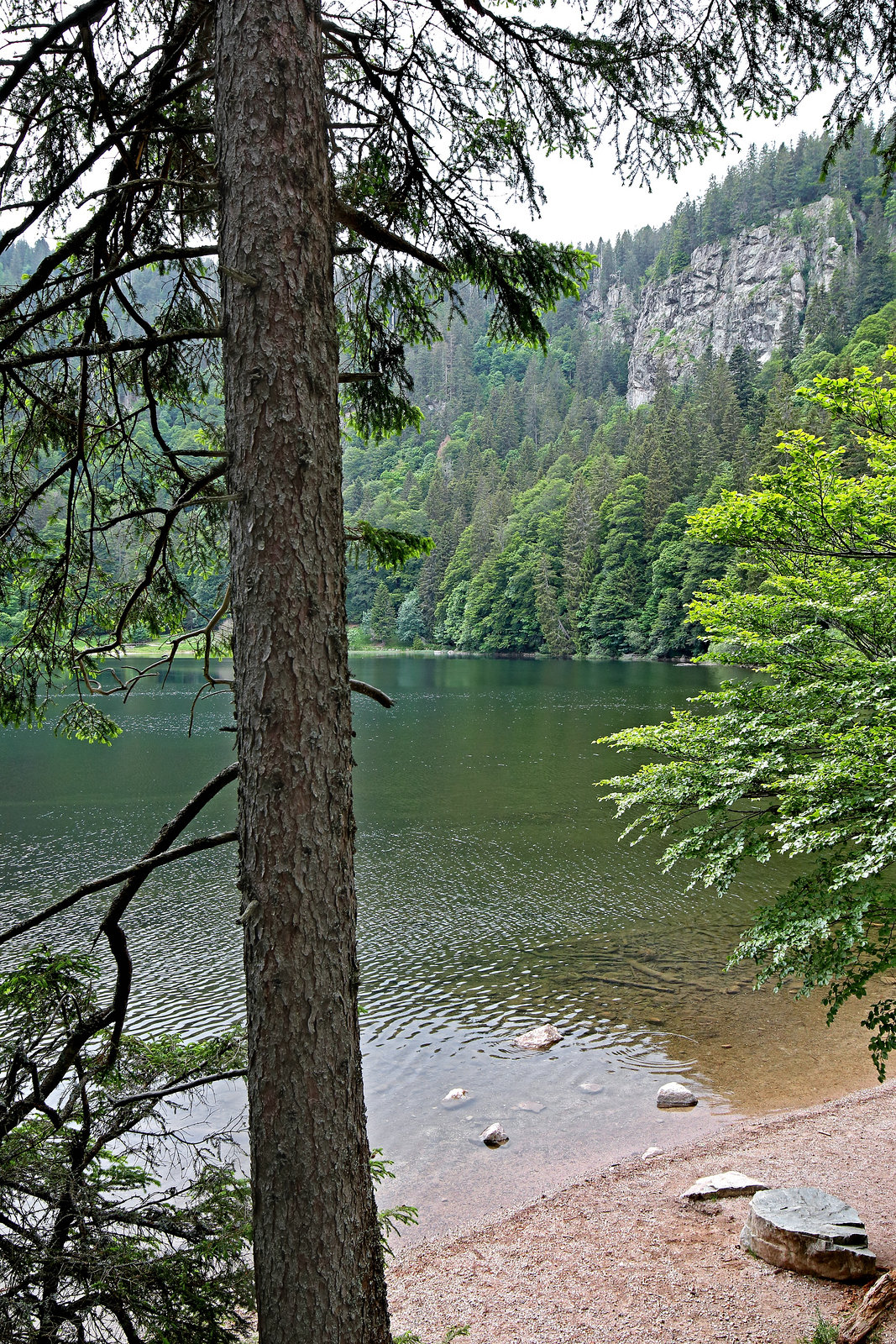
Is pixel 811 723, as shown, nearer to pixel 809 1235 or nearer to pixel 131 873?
pixel 809 1235

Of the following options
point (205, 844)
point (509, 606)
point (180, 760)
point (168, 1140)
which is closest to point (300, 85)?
point (205, 844)

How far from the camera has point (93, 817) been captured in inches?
792

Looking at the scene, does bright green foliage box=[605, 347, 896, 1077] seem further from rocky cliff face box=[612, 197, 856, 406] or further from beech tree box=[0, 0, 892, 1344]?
rocky cliff face box=[612, 197, 856, 406]

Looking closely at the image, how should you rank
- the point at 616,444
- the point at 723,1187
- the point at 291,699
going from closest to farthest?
the point at 291,699
the point at 723,1187
the point at 616,444

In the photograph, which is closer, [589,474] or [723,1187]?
[723,1187]

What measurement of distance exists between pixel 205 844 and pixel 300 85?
2202 millimetres

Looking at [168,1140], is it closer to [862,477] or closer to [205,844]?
[205,844]

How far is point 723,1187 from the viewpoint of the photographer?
6418 millimetres

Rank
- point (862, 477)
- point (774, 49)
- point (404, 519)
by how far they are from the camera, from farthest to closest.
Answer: point (404, 519)
point (862, 477)
point (774, 49)

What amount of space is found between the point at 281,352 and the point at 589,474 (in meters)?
76.7

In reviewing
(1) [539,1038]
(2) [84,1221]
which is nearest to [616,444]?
(1) [539,1038]

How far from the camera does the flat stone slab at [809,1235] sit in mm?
4898

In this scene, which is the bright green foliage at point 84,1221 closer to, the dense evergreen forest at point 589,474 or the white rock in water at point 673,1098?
the white rock in water at point 673,1098

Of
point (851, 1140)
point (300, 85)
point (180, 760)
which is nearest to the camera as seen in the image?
point (300, 85)
